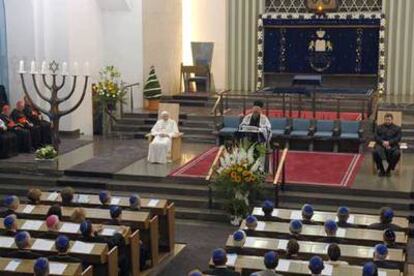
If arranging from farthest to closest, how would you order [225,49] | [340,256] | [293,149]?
1. [225,49]
2. [293,149]
3. [340,256]

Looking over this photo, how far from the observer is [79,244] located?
881 cm

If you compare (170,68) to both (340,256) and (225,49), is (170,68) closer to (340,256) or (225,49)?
(225,49)

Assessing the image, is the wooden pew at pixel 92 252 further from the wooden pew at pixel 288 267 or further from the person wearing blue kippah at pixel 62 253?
the wooden pew at pixel 288 267

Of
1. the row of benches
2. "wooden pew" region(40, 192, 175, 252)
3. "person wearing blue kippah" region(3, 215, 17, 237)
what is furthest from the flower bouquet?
"person wearing blue kippah" region(3, 215, 17, 237)

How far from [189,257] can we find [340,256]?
3.25 meters

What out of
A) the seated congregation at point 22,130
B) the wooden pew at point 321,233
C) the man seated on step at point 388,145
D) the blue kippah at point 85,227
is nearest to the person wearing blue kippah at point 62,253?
the blue kippah at point 85,227

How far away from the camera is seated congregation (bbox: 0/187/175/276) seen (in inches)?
328

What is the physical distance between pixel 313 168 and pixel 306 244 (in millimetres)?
6293

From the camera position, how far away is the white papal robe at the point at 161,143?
1542 centimetres

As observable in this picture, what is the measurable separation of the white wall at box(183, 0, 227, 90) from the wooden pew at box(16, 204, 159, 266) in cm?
1394

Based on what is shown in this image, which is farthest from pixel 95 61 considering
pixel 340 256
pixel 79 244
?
pixel 340 256

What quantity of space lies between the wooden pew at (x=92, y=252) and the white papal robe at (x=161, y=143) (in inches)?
261

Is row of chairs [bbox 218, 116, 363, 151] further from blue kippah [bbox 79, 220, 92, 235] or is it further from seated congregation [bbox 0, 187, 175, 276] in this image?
blue kippah [bbox 79, 220, 92, 235]

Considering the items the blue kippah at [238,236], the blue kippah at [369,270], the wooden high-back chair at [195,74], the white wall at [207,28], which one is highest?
the white wall at [207,28]
